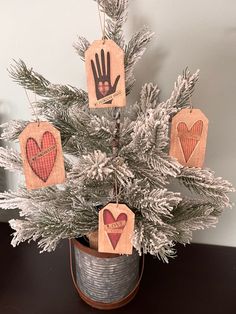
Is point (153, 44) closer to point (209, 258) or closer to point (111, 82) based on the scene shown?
point (111, 82)

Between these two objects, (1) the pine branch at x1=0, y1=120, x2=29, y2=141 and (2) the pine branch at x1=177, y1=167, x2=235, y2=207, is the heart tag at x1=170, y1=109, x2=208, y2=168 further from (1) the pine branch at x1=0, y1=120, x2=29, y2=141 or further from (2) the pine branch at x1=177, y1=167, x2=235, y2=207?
(1) the pine branch at x1=0, y1=120, x2=29, y2=141

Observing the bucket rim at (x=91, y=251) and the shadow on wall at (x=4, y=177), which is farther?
the shadow on wall at (x=4, y=177)

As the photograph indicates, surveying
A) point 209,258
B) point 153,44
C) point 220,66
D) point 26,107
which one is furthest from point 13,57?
point 209,258

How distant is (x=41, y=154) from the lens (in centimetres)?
57

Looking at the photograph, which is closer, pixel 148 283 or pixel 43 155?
→ pixel 43 155

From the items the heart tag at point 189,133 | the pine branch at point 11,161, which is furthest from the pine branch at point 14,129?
the heart tag at point 189,133

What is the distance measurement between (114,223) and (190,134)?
198 mm

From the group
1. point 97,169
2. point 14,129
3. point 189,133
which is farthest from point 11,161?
point 189,133

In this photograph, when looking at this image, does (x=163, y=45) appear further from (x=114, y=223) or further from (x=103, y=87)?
(x=114, y=223)

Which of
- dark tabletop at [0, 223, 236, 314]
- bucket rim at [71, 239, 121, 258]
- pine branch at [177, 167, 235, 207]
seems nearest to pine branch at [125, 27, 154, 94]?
pine branch at [177, 167, 235, 207]

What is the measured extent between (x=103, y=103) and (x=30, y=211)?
0.28 m

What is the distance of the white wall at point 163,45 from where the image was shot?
0.73 m

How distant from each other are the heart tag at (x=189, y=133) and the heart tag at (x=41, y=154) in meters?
0.20

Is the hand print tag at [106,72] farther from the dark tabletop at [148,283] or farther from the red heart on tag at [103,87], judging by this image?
the dark tabletop at [148,283]
